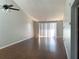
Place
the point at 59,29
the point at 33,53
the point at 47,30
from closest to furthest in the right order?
the point at 33,53 → the point at 59,29 → the point at 47,30

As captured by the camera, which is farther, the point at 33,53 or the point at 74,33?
the point at 33,53

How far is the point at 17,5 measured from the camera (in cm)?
912

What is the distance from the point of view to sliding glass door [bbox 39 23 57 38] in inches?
594

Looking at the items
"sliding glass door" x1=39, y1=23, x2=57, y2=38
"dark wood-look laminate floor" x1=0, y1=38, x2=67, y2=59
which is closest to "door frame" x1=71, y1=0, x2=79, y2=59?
"dark wood-look laminate floor" x1=0, y1=38, x2=67, y2=59

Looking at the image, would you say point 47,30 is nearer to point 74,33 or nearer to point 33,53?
point 33,53

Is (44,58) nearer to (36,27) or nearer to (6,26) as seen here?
(6,26)

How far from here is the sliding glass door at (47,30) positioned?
49.5ft

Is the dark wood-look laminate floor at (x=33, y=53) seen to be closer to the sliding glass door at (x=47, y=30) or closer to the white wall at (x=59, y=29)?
the white wall at (x=59, y=29)

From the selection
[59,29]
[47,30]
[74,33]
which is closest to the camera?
[74,33]

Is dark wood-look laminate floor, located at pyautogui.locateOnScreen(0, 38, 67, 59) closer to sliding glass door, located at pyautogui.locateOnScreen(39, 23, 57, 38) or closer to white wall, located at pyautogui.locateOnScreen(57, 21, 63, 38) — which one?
white wall, located at pyautogui.locateOnScreen(57, 21, 63, 38)

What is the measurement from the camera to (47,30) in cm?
1553

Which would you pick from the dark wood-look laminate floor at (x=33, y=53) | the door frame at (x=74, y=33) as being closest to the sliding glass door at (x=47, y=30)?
the dark wood-look laminate floor at (x=33, y=53)

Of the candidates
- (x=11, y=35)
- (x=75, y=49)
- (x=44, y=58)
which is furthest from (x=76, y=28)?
(x=11, y=35)

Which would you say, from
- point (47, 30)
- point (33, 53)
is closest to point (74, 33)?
point (33, 53)
